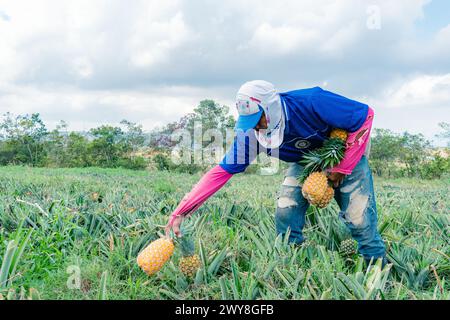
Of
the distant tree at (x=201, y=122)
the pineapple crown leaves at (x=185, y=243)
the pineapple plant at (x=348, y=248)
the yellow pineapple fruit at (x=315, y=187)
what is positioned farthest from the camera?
the distant tree at (x=201, y=122)

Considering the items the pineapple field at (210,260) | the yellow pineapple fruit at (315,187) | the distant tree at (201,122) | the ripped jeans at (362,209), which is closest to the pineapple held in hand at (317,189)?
the yellow pineapple fruit at (315,187)

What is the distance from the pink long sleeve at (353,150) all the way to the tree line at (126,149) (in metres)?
13.7

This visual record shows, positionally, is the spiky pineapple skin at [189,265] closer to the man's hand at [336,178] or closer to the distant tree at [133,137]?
the man's hand at [336,178]

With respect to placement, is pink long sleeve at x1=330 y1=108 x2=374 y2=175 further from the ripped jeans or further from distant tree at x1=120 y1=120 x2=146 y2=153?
distant tree at x1=120 y1=120 x2=146 y2=153

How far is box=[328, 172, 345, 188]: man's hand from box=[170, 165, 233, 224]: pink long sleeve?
0.75m

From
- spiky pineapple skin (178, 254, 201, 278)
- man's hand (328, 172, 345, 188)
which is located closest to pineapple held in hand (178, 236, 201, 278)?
spiky pineapple skin (178, 254, 201, 278)

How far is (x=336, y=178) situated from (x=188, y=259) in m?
1.22

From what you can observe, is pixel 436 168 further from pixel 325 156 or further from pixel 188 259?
pixel 188 259

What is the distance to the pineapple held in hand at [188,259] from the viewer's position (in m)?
2.79

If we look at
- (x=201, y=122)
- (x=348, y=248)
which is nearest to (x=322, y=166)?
(x=348, y=248)

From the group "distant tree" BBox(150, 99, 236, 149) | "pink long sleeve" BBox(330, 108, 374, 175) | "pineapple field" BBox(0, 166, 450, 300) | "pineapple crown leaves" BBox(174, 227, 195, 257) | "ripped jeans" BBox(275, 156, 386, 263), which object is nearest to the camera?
"pineapple field" BBox(0, 166, 450, 300)

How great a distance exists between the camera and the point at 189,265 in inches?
110

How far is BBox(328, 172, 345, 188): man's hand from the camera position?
10.4 ft
